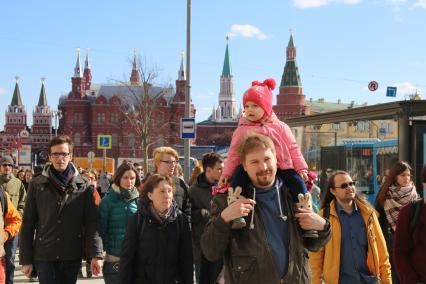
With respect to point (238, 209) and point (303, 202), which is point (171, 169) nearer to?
point (303, 202)

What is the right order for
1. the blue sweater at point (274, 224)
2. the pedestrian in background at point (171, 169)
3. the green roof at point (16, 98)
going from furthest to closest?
1. the green roof at point (16, 98)
2. the pedestrian in background at point (171, 169)
3. the blue sweater at point (274, 224)

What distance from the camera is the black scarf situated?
5.71 meters

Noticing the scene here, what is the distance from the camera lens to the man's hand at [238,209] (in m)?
3.08

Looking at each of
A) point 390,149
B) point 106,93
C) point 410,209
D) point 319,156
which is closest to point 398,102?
point 390,149

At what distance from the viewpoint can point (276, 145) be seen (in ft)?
12.1

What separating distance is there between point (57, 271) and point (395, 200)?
3.49 metres

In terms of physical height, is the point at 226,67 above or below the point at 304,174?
above

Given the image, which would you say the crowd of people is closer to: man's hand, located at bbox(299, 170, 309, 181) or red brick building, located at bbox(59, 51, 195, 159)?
man's hand, located at bbox(299, 170, 309, 181)

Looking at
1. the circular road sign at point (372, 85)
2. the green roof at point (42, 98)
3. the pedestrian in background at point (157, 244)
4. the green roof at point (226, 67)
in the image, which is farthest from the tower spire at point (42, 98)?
the pedestrian in background at point (157, 244)

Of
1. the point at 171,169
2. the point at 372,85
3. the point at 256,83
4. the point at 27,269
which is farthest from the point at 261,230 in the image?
the point at 372,85

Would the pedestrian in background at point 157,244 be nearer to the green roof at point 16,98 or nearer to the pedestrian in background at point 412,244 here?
the pedestrian in background at point 412,244

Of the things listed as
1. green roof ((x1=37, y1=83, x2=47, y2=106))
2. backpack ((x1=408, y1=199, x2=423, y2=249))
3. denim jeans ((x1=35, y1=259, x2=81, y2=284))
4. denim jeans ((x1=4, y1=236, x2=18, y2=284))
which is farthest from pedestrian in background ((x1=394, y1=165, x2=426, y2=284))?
green roof ((x1=37, y1=83, x2=47, y2=106))

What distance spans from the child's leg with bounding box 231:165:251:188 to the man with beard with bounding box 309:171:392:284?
208 centimetres

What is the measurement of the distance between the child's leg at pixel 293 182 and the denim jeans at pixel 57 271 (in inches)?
116
